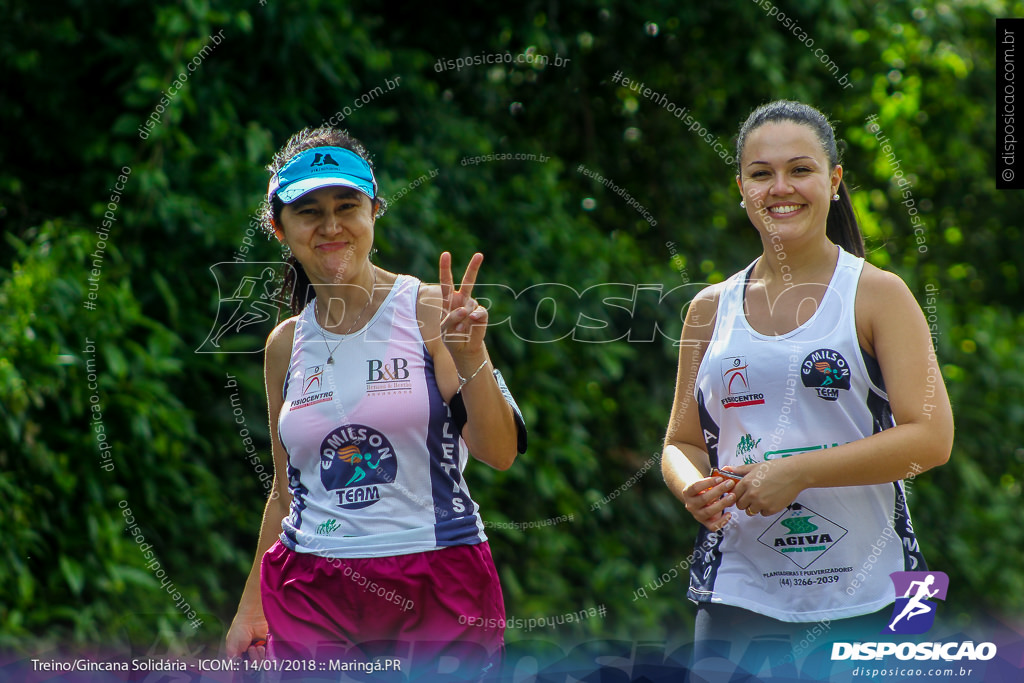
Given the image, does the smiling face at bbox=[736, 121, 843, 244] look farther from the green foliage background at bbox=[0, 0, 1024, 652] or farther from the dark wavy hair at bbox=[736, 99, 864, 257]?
the green foliage background at bbox=[0, 0, 1024, 652]

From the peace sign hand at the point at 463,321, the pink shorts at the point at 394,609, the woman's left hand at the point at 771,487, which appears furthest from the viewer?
the pink shorts at the point at 394,609

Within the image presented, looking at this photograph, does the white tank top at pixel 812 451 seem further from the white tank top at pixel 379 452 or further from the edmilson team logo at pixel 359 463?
the edmilson team logo at pixel 359 463

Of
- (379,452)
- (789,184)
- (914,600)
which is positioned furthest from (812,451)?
(379,452)

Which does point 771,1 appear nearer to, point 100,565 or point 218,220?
point 218,220

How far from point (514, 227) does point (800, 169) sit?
8.31 ft

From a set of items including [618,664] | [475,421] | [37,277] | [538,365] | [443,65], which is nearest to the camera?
[618,664]

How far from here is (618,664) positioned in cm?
191

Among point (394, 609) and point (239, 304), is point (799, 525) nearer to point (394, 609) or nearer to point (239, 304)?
point (394, 609)

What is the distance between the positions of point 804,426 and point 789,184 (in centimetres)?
51

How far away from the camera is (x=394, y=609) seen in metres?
2.23

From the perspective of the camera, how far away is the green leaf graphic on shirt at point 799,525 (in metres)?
Answer: 2.18

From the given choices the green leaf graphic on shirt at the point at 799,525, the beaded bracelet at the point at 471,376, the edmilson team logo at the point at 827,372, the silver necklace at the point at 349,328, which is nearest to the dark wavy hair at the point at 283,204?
the silver necklace at the point at 349,328

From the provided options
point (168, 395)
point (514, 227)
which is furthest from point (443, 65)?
point (168, 395)

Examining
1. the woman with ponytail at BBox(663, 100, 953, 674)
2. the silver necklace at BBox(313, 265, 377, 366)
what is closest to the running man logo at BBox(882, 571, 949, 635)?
the woman with ponytail at BBox(663, 100, 953, 674)
